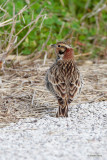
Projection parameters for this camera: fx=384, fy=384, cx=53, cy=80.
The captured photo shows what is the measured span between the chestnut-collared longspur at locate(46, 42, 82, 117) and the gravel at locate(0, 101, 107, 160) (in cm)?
22

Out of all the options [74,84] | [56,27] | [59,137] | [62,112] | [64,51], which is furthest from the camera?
[56,27]

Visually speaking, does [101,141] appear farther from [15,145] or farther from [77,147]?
[15,145]

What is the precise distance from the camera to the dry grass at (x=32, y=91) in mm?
5240

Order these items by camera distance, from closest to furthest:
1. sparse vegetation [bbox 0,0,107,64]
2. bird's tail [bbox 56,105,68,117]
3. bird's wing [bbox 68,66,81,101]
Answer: bird's tail [bbox 56,105,68,117], bird's wing [bbox 68,66,81,101], sparse vegetation [bbox 0,0,107,64]

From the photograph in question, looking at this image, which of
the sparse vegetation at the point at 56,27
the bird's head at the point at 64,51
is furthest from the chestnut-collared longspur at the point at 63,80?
the sparse vegetation at the point at 56,27

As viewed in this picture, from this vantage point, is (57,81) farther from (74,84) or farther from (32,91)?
(32,91)

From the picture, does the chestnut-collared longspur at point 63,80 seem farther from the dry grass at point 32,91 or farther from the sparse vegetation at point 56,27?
the sparse vegetation at point 56,27

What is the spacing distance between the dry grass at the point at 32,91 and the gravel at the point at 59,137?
1.08ft

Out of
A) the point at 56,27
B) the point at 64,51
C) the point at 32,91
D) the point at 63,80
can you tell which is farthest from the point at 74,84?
the point at 56,27

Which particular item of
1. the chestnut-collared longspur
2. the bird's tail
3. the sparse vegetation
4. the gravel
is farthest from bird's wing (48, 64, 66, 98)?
the sparse vegetation

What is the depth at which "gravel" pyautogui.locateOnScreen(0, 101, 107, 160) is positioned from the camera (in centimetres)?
370

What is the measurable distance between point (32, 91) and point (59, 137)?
195 cm

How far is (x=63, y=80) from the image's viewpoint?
17.3 ft

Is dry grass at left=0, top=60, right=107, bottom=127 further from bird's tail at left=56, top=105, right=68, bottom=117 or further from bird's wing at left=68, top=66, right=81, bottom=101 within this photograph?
bird's wing at left=68, top=66, right=81, bottom=101
